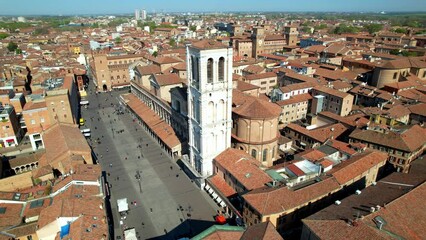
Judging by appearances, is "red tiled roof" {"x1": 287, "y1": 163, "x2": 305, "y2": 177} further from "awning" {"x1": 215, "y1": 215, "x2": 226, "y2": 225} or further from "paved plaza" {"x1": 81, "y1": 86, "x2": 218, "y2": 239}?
"paved plaza" {"x1": 81, "y1": 86, "x2": 218, "y2": 239}

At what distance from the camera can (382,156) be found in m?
45.7

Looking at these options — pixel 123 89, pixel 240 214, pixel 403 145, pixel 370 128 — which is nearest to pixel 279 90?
pixel 370 128

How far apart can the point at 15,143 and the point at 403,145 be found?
7987 cm

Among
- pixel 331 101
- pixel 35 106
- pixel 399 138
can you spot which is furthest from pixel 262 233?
pixel 35 106

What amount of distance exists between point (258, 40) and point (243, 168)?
113 metres

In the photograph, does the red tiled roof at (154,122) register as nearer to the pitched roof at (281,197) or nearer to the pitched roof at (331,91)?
the pitched roof at (281,197)

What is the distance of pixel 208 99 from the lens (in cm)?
4459

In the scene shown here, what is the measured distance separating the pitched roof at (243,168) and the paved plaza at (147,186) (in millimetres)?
6527

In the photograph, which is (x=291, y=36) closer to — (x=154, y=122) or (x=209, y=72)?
(x=154, y=122)

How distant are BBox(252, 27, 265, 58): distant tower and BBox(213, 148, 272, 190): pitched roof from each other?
106526 mm

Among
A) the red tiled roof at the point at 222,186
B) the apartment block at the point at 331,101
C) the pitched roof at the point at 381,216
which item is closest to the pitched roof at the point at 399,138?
the pitched roof at the point at 381,216

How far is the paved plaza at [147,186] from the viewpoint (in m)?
42.0

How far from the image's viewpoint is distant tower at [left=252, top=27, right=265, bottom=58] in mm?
142375

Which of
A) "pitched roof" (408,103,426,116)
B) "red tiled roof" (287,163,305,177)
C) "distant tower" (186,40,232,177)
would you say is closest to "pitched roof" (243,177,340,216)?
"red tiled roof" (287,163,305,177)
